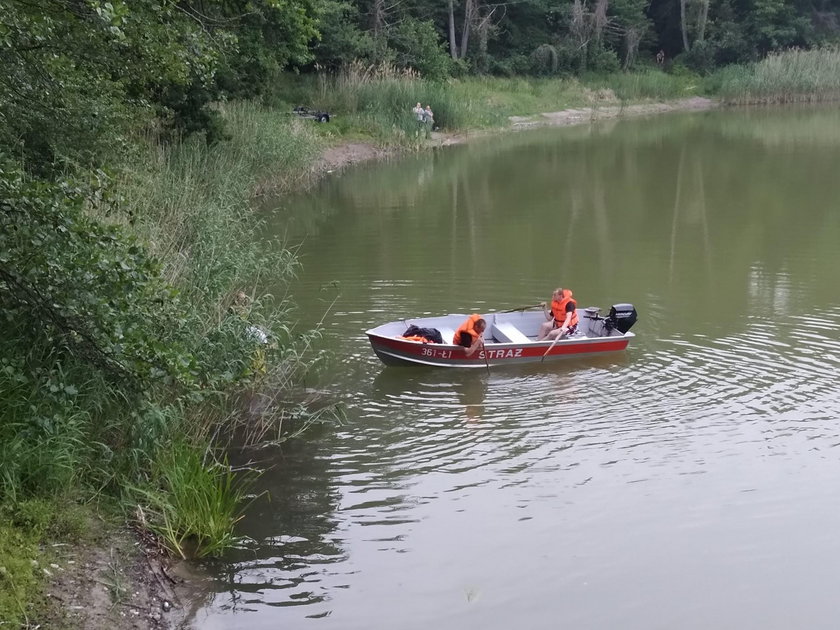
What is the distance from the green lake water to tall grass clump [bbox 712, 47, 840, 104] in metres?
33.7

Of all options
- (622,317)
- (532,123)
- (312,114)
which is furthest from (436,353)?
(532,123)

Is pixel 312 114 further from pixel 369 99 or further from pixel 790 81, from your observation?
pixel 790 81

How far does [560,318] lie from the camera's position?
1207 centimetres

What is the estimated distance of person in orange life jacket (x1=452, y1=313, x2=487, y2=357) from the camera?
11070mm

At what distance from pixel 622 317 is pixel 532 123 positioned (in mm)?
32920

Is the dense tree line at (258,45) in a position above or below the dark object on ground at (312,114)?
above

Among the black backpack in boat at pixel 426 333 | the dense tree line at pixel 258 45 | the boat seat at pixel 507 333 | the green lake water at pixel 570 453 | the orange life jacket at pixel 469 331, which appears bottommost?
the green lake water at pixel 570 453

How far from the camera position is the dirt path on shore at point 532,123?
29083mm

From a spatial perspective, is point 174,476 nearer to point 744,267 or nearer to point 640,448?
point 640,448

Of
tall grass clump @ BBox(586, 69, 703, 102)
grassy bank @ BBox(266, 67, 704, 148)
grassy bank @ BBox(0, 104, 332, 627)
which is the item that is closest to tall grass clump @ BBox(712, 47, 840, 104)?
tall grass clump @ BBox(586, 69, 703, 102)

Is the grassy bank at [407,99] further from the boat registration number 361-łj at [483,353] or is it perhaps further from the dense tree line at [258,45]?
the boat registration number 361-łj at [483,353]

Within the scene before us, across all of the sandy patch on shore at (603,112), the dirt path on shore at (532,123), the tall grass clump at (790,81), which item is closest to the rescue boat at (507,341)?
the dirt path on shore at (532,123)

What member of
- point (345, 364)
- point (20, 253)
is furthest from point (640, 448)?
point (20, 253)

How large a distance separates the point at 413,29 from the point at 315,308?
28242 millimetres
